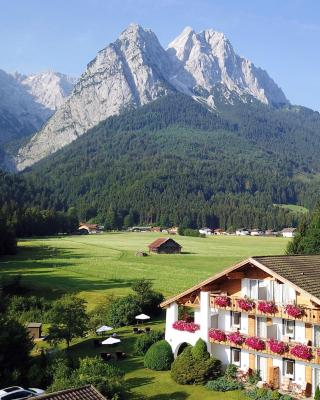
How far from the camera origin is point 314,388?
32.4 metres

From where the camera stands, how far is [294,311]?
32875 mm

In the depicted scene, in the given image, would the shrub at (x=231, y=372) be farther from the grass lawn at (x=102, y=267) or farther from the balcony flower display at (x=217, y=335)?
the grass lawn at (x=102, y=267)

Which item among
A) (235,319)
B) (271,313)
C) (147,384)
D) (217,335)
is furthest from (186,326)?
(271,313)

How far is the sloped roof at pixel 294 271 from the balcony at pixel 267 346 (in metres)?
3.23

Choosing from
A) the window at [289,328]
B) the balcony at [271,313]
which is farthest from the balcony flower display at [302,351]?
the window at [289,328]

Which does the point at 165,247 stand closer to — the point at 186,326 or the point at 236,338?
the point at 186,326

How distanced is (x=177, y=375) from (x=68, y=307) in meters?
14.5

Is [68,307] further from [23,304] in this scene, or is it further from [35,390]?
[23,304]

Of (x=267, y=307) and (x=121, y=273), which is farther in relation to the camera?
(x=121, y=273)

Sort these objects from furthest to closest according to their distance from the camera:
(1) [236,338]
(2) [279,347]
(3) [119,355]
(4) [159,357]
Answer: (3) [119,355] < (4) [159,357] < (1) [236,338] < (2) [279,347]

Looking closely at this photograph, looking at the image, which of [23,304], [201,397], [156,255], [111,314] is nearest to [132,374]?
[201,397]

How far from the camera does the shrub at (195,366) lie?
35.9 metres

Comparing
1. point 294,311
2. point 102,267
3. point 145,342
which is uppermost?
point 294,311

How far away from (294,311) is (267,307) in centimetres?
215
